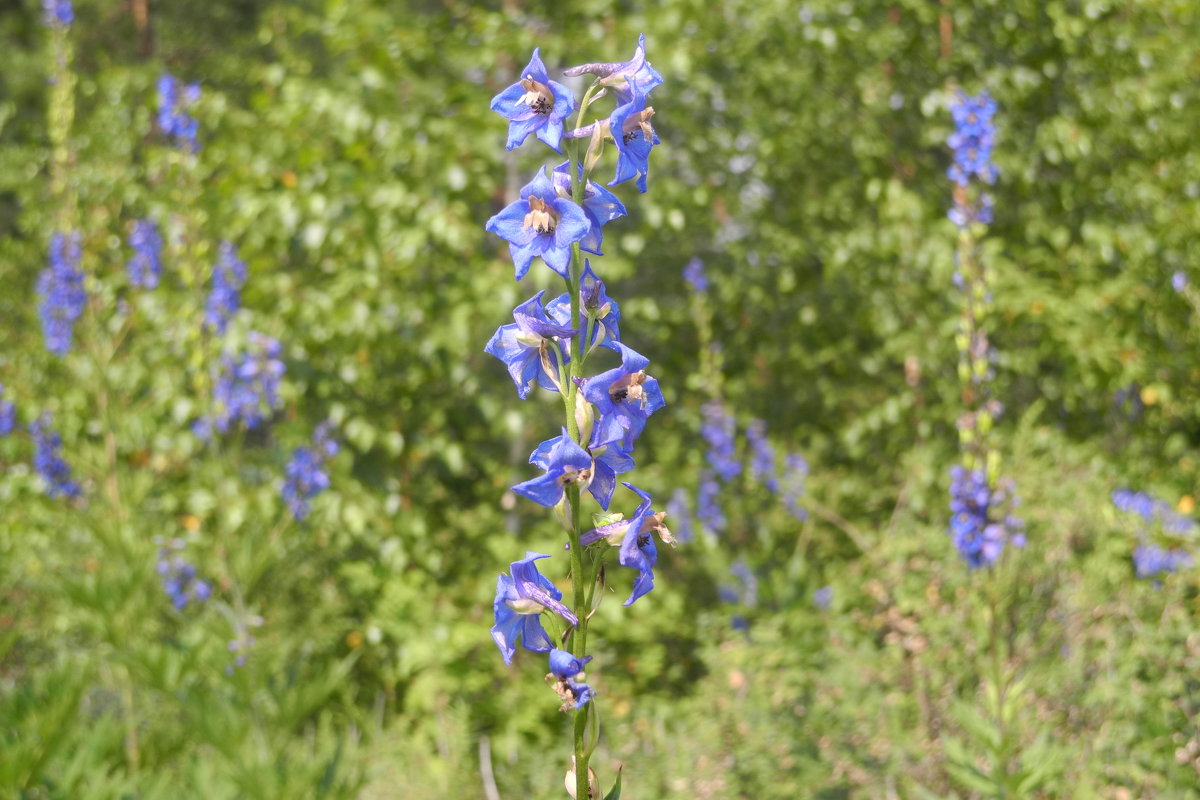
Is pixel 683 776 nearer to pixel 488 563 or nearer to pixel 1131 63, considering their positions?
pixel 488 563

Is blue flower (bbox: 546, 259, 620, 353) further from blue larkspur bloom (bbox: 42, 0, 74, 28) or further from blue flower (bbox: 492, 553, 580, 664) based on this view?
blue larkspur bloom (bbox: 42, 0, 74, 28)

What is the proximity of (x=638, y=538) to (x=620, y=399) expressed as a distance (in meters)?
0.17

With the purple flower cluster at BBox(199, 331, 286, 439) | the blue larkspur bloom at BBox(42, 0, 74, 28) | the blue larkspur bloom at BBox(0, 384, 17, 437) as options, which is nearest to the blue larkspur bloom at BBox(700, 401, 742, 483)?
the purple flower cluster at BBox(199, 331, 286, 439)

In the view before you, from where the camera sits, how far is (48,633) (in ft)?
16.0

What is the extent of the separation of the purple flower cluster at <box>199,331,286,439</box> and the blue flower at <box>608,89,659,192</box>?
2.82 m

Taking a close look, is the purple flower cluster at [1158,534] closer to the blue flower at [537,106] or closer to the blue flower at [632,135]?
the blue flower at [632,135]

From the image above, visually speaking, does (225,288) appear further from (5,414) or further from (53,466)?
(5,414)

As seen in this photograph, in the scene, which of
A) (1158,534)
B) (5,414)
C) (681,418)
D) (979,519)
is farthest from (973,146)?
(5,414)

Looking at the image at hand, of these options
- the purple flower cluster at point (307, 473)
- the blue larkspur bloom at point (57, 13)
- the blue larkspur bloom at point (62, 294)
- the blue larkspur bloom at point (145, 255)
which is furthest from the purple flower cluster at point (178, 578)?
the blue larkspur bloom at point (57, 13)

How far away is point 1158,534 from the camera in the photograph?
121 inches

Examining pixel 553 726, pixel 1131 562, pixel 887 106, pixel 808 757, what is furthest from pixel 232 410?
pixel 1131 562

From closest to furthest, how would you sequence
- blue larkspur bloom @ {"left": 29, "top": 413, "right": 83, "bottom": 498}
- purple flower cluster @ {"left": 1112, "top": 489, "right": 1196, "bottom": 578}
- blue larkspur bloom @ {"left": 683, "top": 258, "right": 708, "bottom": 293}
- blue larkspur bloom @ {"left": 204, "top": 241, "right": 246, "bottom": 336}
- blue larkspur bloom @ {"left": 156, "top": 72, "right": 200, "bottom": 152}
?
purple flower cluster @ {"left": 1112, "top": 489, "right": 1196, "bottom": 578}
blue larkspur bloom @ {"left": 156, "top": 72, "right": 200, "bottom": 152}
blue larkspur bloom @ {"left": 204, "top": 241, "right": 246, "bottom": 336}
blue larkspur bloom @ {"left": 29, "top": 413, "right": 83, "bottom": 498}
blue larkspur bloom @ {"left": 683, "top": 258, "right": 708, "bottom": 293}

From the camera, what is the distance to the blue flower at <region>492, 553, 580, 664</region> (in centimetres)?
124

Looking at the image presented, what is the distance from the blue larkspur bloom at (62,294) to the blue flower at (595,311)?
277cm
